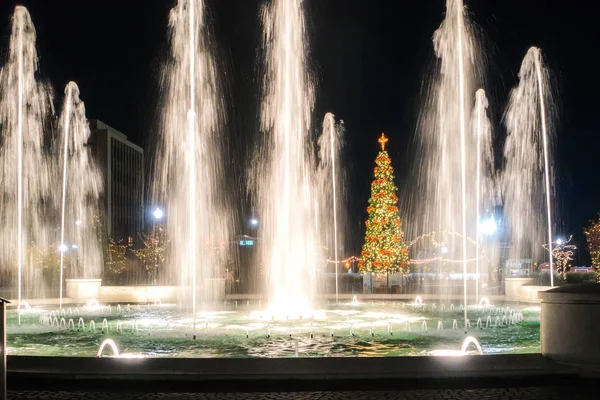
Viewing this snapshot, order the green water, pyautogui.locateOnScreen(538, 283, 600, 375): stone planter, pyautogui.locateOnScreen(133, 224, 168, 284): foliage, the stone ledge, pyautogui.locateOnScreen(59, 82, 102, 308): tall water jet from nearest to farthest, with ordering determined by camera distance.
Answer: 1. the stone ledge
2. pyautogui.locateOnScreen(538, 283, 600, 375): stone planter
3. the green water
4. pyautogui.locateOnScreen(59, 82, 102, 308): tall water jet
5. pyautogui.locateOnScreen(133, 224, 168, 284): foliage

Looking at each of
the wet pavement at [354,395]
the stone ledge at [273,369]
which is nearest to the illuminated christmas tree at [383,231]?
the stone ledge at [273,369]

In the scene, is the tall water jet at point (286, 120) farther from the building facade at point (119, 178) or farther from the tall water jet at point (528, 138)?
the building facade at point (119, 178)

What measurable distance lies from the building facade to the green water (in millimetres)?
70749

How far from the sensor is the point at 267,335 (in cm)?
1639

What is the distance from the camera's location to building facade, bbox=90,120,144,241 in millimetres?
98875

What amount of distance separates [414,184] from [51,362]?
2701 inches

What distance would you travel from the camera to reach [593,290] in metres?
10.5

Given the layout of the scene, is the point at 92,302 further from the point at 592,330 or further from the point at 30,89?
the point at 592,330

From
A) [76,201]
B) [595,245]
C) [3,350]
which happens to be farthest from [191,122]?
[76,201]

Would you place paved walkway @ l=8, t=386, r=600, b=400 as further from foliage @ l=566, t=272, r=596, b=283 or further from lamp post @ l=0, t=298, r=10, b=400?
foliage @ l=566, t=272, r=596, b=283

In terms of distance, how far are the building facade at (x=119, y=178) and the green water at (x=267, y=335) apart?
7075 centimetres

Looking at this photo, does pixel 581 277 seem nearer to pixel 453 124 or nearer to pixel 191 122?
pixel 453 124

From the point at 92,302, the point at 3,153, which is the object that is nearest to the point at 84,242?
the point at 3,153

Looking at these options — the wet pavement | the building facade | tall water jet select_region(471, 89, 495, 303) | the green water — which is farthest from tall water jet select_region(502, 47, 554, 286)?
the building facade
